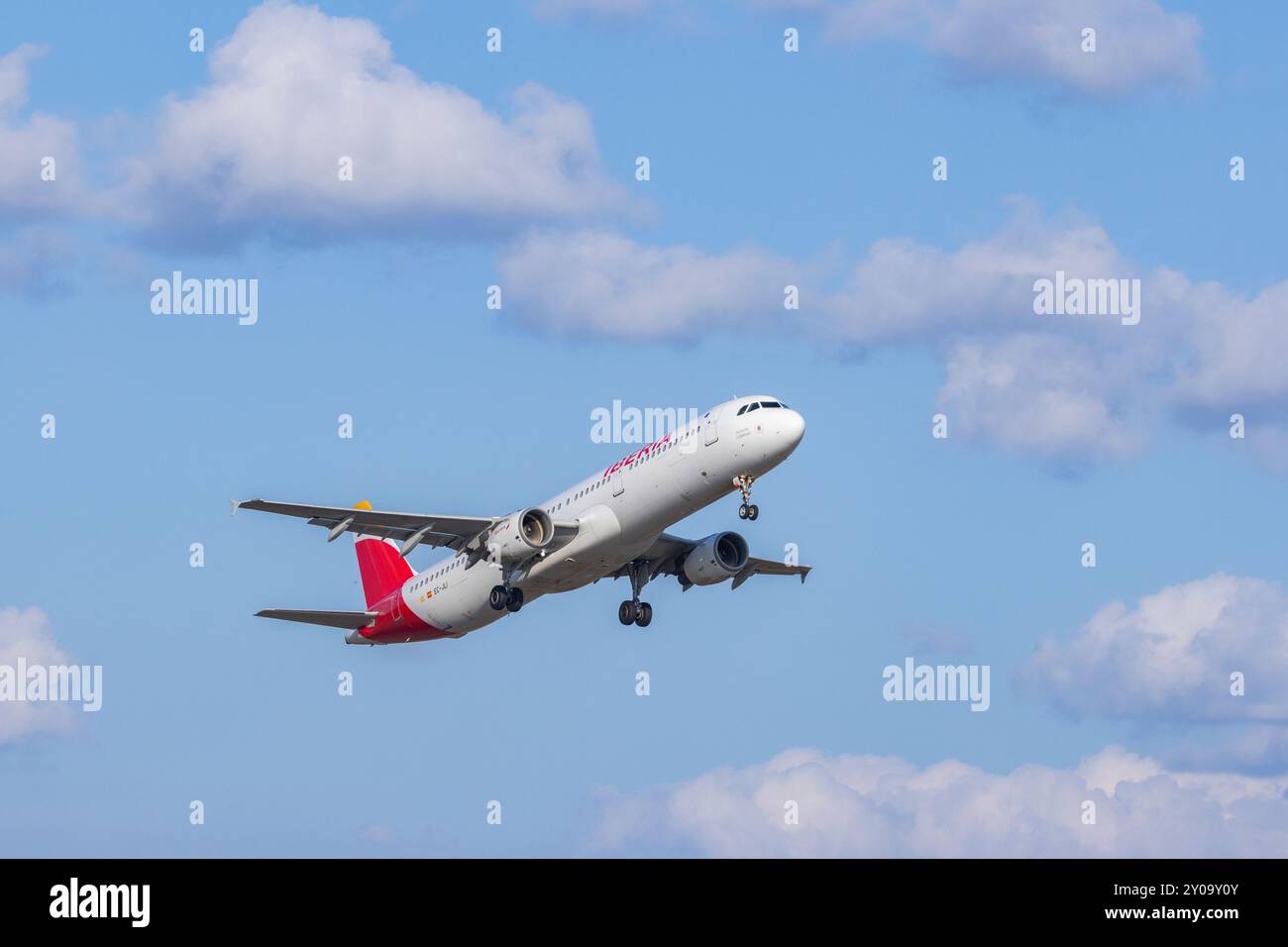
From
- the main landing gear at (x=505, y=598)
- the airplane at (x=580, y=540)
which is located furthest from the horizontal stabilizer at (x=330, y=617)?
the main landing gear at (x=505, y=598)

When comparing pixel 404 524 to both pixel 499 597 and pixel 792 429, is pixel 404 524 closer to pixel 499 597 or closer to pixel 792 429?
pixel 499 597

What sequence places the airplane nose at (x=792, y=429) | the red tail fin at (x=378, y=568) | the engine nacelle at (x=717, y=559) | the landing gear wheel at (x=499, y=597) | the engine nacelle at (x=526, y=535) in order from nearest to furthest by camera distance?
1. the airplane nose at (x=792, y=429)
2. the engine nacelle at (x=526, y=535)
3. the landing gear wheel at (x=499, y=597)
4. the engine nacelle at (x=717, y=559)
5. the red tail fin at (x=378, y=568)

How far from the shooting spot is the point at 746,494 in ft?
226

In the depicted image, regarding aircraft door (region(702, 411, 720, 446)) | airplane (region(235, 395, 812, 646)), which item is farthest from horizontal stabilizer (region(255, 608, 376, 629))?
aircraft door (region(702, 411, 720, 446))

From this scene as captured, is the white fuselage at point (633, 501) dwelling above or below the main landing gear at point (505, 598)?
above

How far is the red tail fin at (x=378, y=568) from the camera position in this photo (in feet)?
287

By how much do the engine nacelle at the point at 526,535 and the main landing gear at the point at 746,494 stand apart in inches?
334

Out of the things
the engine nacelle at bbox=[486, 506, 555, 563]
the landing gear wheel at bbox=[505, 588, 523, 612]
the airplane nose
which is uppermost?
the airplane nose

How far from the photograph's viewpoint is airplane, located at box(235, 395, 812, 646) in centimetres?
6888

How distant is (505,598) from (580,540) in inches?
196

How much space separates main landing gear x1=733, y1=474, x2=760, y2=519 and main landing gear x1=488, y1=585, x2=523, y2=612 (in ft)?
39.4

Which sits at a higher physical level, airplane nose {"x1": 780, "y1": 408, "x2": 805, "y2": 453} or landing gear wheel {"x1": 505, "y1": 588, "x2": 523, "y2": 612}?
airplane nose {"x1": 780, "y1": 408, "x2": 805, "y2": 453}

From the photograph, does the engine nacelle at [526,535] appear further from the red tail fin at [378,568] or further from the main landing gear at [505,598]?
the red tail fin at [378,568]

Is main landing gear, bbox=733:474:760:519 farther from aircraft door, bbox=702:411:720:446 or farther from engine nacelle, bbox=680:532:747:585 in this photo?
engine nacelle, bbox=680:532:747:585
